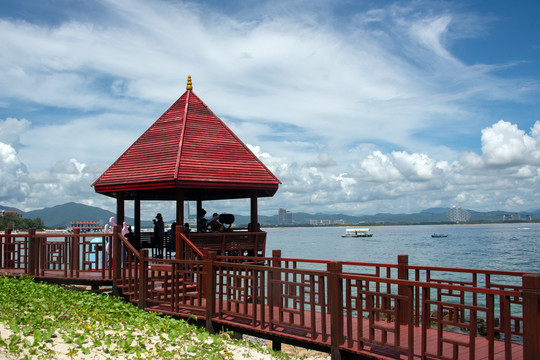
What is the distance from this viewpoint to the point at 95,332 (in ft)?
22.1

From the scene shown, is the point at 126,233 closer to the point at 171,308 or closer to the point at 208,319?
the point at 171,308

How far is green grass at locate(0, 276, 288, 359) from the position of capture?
6039 millimetres

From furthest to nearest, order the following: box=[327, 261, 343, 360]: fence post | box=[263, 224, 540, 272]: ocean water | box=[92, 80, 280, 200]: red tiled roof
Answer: box=[263, 224, 540, 272]: ocean water
box=[92, 80, 280, 200]: red tiled roof
box=[327, 261, 343, 360]: fence post

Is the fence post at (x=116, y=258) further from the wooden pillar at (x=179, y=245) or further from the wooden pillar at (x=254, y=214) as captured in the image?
the wooden pillar at (x=254, y=214)

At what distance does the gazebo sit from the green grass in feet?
10.7

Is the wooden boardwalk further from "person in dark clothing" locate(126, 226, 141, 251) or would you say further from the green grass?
"person in dark clothing" locate(126, 226, 141, 251)

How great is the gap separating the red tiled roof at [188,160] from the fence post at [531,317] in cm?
760

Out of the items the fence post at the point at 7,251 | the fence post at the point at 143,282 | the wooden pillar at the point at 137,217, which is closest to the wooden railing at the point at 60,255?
the fence post at the point at 7,251

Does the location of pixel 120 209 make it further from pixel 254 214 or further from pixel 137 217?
pixel 254 214

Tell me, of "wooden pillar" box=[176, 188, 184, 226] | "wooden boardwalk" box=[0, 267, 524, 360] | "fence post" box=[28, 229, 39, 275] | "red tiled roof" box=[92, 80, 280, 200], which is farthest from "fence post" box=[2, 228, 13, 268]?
"wooden boardwalk" box=[0, 267, 524, 360]

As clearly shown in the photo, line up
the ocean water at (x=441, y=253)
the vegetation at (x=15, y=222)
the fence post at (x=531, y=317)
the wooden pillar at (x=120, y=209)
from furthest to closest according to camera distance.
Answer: the vegetation at (x=15, y=222), the ocean water at (x=441, y=253), the wooden pillar at (x=120, y=209), the fence post at (x=531, y=317)

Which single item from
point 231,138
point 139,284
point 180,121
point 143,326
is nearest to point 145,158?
point 180,121

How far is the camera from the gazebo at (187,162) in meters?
11.4

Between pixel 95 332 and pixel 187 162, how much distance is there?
5490 millimetres
